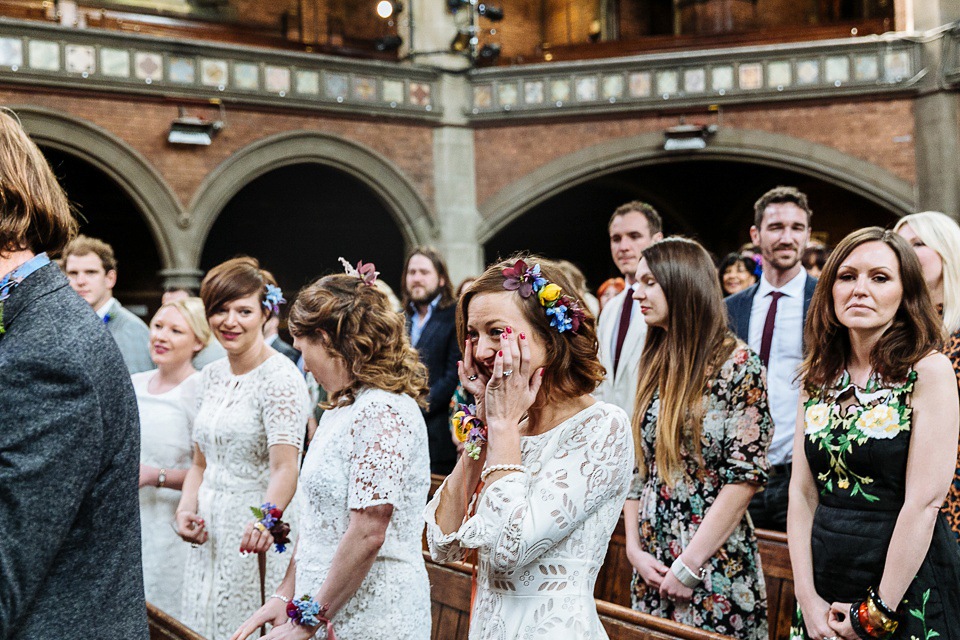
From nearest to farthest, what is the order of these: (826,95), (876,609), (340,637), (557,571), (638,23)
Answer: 1. (557,571)
2. (876,609)
3. (340,637)
4. (826,95)
5. (638,23)

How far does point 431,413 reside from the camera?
5207 millimetres

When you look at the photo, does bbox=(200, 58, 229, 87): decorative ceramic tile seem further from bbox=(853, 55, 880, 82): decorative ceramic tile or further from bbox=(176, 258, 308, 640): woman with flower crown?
bbox=(176, 258, 308, 640): woman with flower crown

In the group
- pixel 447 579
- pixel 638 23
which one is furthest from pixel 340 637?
pixel 638 23

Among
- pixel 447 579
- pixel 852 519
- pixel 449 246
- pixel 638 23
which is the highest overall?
pixel 638 23

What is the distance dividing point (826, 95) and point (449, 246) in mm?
4789

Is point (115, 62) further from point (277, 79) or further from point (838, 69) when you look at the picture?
point (838, 69)

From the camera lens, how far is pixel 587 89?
11.7 meters

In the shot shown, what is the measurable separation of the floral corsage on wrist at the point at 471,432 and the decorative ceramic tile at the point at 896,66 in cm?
1077

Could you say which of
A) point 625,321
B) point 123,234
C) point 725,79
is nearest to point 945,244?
point 625,321

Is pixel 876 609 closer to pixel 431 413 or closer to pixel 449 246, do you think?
pixel 431 413

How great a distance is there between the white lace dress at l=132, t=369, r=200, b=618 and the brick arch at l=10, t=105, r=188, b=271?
6.88 metres

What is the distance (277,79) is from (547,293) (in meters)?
9.80

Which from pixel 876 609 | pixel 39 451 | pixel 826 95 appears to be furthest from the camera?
pixel 826 95

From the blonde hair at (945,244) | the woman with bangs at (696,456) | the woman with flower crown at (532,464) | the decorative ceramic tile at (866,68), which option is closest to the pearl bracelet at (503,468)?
the woman with flower crown at (532,464)
